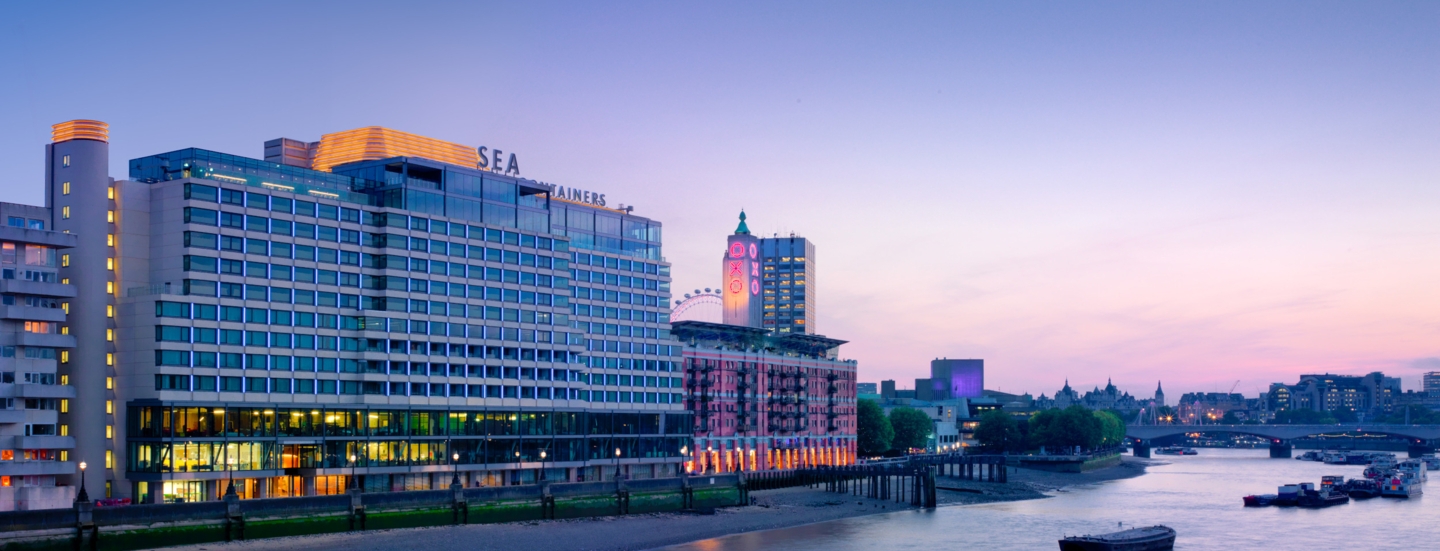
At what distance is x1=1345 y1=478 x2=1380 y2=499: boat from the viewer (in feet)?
574

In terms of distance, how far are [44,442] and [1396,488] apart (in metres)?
161

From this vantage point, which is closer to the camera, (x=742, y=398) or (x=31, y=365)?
(x=31, y=365)

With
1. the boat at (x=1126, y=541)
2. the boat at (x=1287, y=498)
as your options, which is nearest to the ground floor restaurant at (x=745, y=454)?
the boat at (x=1287, y=498)

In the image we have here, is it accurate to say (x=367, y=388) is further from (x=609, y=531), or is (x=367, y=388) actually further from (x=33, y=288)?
(x=33, y=288)

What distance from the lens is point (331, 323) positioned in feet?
373

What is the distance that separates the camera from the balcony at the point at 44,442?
92.7m

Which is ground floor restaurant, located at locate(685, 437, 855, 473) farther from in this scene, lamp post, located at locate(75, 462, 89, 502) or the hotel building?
lamp post, located at locate(75, 462, 89, 502)

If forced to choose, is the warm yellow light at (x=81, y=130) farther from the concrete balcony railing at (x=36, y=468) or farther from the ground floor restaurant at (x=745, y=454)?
the ground floor restaurant at (x=745, y=454)

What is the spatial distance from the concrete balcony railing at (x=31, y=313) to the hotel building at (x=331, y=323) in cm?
190

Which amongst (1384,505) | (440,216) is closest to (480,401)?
(440,216)

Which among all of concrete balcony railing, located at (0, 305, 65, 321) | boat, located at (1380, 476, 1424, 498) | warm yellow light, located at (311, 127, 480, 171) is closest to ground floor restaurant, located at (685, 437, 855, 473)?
warm yellow light, located at (311, 127, 480, 171)

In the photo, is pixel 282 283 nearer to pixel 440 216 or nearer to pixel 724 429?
pixel 440 216

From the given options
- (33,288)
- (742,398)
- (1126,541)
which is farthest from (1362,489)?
(33,288)

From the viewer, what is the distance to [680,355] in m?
162
